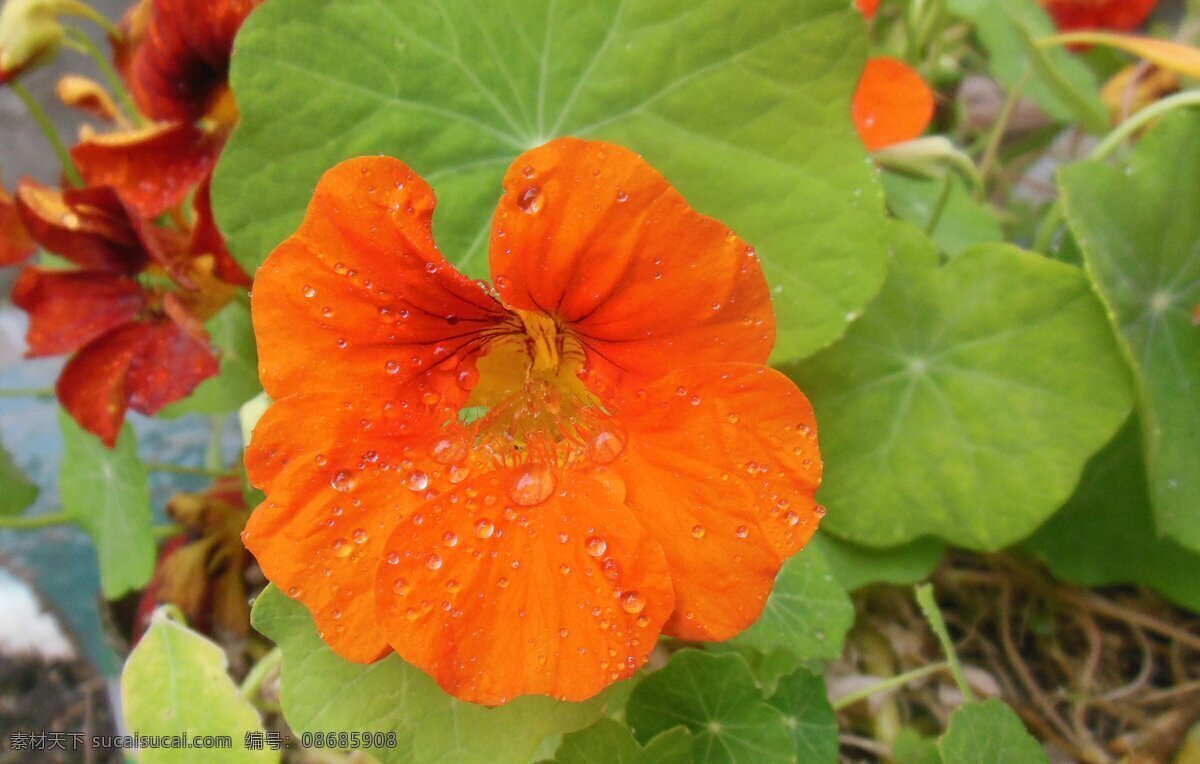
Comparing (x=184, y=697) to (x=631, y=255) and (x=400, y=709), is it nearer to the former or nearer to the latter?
(x=400, y=709)

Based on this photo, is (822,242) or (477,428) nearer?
(477,428)

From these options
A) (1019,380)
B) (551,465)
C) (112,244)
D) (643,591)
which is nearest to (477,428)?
(551,465)

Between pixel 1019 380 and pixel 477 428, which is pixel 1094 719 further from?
pixel 477 428

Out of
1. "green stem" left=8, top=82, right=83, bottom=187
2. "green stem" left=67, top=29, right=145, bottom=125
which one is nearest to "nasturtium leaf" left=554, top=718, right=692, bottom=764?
"green stem" left=8, top=82, right=83, bottom=187

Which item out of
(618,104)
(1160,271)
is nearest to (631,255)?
(618,104)

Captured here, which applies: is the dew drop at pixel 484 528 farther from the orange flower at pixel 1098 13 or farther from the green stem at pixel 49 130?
the orange flower at pixel 1098 13

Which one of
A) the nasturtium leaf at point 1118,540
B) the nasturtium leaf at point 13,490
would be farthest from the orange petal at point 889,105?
the nasturtium leaf at point 13,490

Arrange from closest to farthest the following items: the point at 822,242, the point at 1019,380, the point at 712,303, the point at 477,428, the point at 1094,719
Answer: the point at 712,303 → the point at 477,428 → the point at 822,242 → the point at 1019,380 → the point at 1094,719
